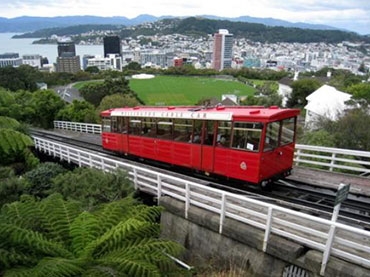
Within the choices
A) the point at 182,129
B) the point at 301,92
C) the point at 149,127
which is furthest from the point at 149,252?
the point at 301,92

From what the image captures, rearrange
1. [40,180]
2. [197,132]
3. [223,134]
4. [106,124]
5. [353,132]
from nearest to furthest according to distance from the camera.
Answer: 1. [223,134]
2. [197,132]
3. [40,180]
4. [106,124]
5. [353,132]

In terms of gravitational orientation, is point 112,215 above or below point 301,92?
above

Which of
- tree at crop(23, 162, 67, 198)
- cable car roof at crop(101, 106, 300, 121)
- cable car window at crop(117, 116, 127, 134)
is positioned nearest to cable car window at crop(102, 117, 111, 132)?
cable car window at crop(117, 116, 127, 134)

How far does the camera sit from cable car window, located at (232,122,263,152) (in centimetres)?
975

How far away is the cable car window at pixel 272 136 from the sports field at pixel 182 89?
235 ft

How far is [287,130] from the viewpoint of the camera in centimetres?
1053

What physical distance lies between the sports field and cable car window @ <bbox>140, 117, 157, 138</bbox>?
67.7 metres

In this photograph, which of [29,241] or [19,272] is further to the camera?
[29,241]

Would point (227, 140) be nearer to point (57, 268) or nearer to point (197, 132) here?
point (197, 132)

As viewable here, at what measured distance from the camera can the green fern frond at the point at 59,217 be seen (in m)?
6.59

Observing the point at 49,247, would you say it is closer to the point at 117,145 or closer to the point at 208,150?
the point at 208,150

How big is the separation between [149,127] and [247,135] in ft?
16.1

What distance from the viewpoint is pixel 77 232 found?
636cm

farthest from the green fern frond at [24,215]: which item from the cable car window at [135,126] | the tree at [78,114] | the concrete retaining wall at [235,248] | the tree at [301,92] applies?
the tree at [301,92]
